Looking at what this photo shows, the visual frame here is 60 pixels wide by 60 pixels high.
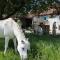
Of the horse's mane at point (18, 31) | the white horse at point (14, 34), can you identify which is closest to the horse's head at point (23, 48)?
the white horse at point (14, 34)

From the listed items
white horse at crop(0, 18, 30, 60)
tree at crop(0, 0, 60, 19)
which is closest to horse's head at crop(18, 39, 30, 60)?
white horse at crop(0, 18, 30, 60)

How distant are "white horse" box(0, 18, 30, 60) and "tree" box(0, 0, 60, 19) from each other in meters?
6.83

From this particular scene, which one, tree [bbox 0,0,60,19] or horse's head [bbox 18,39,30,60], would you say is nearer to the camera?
horse's head [bbox 18,39,30,60]

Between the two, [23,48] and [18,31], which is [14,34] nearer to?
Answer: [18,31]

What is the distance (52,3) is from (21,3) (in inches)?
113

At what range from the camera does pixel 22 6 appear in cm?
1733

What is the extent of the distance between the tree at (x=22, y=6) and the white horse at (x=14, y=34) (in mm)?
6834

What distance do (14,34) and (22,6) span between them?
29.2 ft

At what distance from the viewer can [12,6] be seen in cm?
1655

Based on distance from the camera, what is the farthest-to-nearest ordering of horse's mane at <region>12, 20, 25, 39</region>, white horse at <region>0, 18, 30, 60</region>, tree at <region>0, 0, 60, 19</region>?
tree at <region>0, 0, 60, 19</region>, horse's mane at <region>12, 20, 25, 39</region>, white horse at <region>0, 18, 30, 60</region>

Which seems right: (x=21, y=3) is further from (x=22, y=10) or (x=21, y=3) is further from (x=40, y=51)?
(x=40, y=51)

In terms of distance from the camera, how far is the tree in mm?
16355

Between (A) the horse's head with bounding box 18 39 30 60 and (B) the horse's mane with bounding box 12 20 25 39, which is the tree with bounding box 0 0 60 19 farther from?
(A) the horse's head with bounding box 18 39 30 60

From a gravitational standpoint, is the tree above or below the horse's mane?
above
